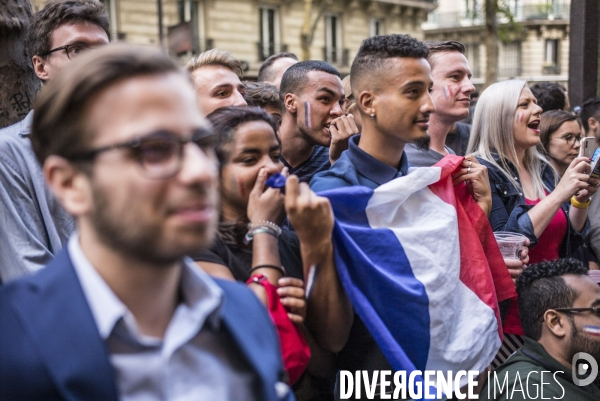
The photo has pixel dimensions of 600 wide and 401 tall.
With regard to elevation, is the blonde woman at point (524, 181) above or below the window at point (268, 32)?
below

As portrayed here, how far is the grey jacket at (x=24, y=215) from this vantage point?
2504 mm

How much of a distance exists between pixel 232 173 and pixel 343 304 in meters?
0.65

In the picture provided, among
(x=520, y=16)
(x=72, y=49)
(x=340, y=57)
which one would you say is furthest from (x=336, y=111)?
(x=520, y=16)

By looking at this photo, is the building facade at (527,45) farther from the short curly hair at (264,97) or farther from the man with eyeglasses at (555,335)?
the man with eyeglasses at (555,335)

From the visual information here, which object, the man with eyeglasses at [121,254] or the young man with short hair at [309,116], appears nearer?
the man with eyeglasses at [121,254]

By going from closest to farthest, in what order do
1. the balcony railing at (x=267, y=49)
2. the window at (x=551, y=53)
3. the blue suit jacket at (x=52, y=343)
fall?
the blue suit jacket at (x=52, y=343) → the balcony railing at (x=267, y=49) → the window at (x=551, y=53)

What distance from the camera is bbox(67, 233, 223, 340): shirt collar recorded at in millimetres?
1374

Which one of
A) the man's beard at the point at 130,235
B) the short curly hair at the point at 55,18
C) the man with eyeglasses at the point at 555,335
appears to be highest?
the short curly hair at the point at 55,18

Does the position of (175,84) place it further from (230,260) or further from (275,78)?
(275,78)

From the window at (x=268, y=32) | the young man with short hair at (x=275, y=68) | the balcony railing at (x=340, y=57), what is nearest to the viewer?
the young man with short hair at (x=275, y=68)

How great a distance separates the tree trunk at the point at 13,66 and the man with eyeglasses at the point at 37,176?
0.40 meters

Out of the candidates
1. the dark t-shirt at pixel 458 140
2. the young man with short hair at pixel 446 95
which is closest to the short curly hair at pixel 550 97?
the dark t-shirt at pixel 458 140

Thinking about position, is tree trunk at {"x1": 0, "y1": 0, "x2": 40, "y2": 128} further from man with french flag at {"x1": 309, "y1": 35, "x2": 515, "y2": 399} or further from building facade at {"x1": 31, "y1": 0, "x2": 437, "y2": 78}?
building facade at {"x1": 31, "y1": 0, "x2": 437, "y2": 78}

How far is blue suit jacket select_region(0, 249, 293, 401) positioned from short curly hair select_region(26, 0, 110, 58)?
1.79m
